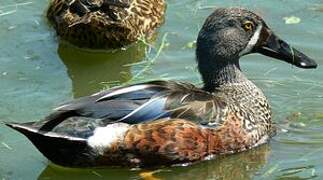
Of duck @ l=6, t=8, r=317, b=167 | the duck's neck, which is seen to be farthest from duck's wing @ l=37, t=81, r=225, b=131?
the duck's neck

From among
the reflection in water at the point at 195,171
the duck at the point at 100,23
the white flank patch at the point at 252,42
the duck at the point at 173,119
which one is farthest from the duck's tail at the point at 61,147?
the duck at the point at 100,23

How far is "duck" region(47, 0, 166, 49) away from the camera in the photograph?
31.0 feet

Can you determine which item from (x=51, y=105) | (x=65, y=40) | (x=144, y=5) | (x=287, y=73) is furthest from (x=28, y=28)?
(x=287, y=73)

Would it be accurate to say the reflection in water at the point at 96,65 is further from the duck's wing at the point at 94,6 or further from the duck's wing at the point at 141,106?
the duck's wing at the point at 141,106

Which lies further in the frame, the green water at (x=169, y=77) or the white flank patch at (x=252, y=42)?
the white flank patch at (x=252, y=42)

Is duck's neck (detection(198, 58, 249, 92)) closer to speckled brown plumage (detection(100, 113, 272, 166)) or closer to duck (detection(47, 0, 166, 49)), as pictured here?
speckled brown plumage (detection(100, 113, 272, 166))

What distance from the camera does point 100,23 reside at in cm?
947

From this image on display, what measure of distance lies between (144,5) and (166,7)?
297mm

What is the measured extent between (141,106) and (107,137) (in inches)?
12.8

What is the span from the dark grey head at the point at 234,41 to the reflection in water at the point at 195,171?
0.74 meters

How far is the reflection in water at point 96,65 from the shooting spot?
350 inches

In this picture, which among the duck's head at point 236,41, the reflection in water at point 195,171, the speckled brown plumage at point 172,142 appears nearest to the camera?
the speckled brown plumage at point 172,142

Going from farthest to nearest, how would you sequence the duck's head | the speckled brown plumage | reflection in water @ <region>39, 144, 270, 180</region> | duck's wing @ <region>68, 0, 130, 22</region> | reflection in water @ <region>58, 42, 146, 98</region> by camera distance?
duck's wing @ <region>68, 0, 130, 22</region>, reflection in water @ <region>58, 42, 146, 98</region>, the duck's head, reflection in water @ <region>39, 144, 270, 180</region>, the speckled brown plumage

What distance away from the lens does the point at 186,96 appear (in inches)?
298
